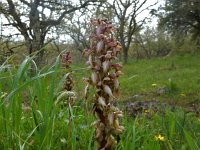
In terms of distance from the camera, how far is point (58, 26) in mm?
23016

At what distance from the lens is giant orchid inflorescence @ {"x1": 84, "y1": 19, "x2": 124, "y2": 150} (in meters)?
1.95

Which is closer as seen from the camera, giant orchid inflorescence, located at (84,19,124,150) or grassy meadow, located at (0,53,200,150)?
giant orchid inflorescence, located at (84,19,124,150)

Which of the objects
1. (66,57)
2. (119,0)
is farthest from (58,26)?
(66,57)

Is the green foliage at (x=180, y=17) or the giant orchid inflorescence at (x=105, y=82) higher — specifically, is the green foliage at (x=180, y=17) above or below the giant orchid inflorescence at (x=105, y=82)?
above

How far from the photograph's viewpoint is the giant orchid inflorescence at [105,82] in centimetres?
195

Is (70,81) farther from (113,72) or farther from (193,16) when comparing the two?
(193,16)

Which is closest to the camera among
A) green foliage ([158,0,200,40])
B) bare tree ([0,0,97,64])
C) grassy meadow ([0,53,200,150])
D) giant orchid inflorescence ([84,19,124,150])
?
giant orchid inflorescence ([84,19,124,150])

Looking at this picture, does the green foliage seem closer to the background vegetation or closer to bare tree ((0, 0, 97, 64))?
the background vegetation

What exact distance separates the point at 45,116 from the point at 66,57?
83.3 inches

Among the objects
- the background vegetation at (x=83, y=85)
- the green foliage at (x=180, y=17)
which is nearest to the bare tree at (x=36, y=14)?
the background vegetation at (x=83, y=85)

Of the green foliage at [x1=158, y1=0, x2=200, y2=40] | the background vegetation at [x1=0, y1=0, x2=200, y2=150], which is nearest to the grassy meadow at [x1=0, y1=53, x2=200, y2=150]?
the background vegetation at [x1=0, y1=0, x2=200, y2=150]

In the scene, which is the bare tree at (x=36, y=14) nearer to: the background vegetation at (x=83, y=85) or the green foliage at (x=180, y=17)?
the background vegetation at (x=83, y=85)

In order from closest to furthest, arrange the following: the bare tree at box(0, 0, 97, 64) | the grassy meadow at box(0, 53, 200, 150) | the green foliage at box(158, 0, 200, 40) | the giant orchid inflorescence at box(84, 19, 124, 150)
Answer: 1. the giant orchid inflorescence at box(84, 19, 124, 150)
2. the grassy meadow at box(0, 53, 200, 150)
3. the bare tree at box(0, 0, 97, 64)
4. the green foliage at box(158, 0, 200, 40)

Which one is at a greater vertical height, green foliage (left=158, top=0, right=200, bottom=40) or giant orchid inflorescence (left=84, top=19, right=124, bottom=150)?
green foliage (left=158, top=0, right=200, bottom=40)
